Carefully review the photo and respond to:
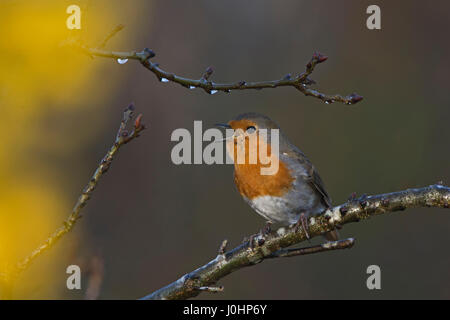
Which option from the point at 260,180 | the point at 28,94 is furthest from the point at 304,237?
the point at 28,94

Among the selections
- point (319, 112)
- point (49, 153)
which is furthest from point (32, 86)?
point (319, 112)

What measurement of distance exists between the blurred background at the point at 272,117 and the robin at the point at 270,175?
1.48 m

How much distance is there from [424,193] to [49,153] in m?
3.11

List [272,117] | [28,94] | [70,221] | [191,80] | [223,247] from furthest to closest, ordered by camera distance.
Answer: [272,117] → [28,94] → [223,247] → [191,80] → [70,221]

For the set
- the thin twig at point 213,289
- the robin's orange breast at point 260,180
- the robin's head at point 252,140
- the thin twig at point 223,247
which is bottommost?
the thin twig at point 213,289

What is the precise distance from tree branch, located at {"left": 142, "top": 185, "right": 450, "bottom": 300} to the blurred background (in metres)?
2.13

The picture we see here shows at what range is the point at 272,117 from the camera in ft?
19.8

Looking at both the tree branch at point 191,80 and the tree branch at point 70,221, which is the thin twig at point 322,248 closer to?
the tree branch at point 191,80

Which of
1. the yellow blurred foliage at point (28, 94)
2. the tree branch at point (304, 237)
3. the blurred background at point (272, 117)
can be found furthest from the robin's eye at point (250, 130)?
the blurred background at point (272, 117)

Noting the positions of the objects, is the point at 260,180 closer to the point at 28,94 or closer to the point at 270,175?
the point at 270,175

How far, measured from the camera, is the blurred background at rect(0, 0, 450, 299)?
521cm

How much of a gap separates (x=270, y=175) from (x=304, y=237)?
83 centimetres

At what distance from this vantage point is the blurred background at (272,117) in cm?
521

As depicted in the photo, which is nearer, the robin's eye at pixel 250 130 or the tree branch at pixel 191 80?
the tree branch at pixel 191 80
